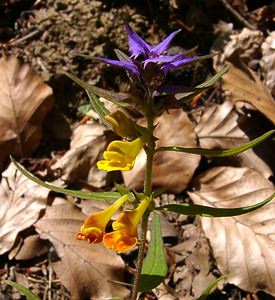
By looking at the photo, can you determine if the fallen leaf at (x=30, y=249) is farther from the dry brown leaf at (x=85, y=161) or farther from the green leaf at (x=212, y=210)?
the green leaf at (x=212, y=210)

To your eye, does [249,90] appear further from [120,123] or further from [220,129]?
[120,123]

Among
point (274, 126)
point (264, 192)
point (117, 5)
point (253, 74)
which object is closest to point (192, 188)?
point (264, 192)

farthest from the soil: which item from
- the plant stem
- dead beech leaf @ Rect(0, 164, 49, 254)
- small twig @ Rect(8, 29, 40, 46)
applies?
the plant stem

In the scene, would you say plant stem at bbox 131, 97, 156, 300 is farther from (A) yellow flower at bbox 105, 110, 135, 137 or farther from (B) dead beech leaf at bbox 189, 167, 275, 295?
(B) dead beech leaf at bbox 189, 167, 275, 295

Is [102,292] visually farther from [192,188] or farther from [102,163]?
[102,163]

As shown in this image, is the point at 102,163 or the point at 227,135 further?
the point at 227,135
